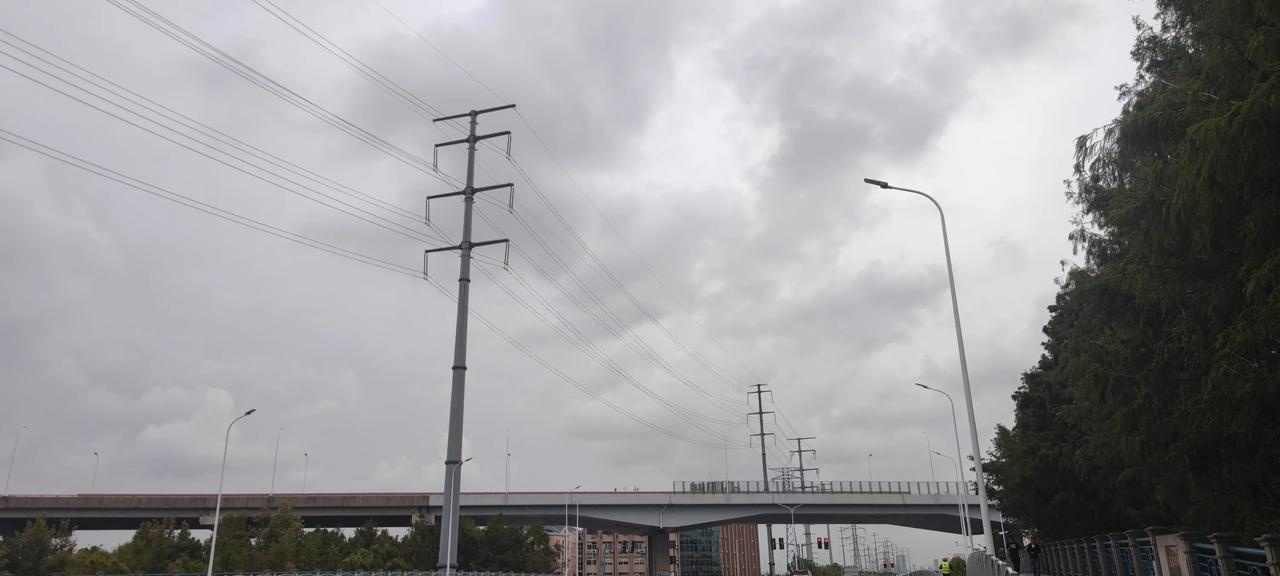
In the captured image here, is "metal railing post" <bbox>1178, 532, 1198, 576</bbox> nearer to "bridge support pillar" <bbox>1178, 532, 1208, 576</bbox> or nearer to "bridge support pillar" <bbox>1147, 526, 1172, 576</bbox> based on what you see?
"bridge support pillar" <bbox>1178, 532, 1208, 576</bbox>

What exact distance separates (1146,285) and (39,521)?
68763 millimetres

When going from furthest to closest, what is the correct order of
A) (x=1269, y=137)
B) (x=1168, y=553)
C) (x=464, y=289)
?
1. (x=464, y=289)
2. (x=1168, y=553)
3. (x=1269, y=137)

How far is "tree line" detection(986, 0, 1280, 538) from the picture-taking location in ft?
35.2

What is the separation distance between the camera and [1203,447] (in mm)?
17844

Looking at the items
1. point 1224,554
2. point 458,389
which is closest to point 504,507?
point 458,389

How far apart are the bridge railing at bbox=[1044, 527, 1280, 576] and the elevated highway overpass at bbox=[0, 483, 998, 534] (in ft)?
154

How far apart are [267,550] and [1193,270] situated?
60148 mm

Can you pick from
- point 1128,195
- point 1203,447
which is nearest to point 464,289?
point 1128,195

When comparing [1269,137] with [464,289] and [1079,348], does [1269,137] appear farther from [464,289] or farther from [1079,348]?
[464,289]

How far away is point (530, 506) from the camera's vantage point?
78.5 meters

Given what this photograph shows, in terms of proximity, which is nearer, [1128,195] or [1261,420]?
[1261,420]

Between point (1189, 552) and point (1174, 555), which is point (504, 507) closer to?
point (1174, 555)

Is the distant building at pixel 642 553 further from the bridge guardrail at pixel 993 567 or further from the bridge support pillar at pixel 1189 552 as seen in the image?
the bridge support pillar at pixel 1189 552

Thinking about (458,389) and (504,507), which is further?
(504,507)
